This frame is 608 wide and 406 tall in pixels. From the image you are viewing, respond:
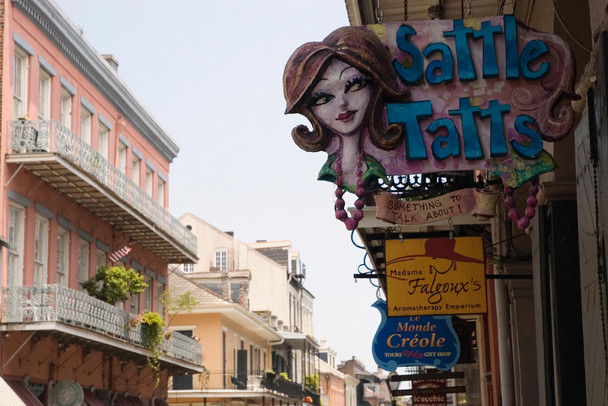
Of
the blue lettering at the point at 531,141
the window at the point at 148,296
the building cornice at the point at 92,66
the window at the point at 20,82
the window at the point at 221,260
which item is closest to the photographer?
the blue lettering at the point at 531,141

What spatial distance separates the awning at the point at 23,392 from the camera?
838 inches

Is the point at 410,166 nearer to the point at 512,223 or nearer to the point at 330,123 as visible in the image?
the point at 330,123

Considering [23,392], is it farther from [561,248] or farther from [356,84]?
[561,248]

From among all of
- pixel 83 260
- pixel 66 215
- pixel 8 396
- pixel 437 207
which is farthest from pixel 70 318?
pixel 437 207

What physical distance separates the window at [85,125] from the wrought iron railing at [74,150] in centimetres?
137

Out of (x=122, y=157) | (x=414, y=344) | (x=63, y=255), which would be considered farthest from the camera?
(x=122, y=157)

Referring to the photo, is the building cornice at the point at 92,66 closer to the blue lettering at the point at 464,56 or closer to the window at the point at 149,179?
the window at the point at 149,179

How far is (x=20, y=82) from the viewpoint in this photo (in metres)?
22.7

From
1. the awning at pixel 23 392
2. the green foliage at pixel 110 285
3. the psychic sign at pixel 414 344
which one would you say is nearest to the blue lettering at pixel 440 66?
the psychic sign at pixel 414 344

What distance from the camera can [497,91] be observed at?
6020 millimetres

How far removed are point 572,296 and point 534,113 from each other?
1.14 metres

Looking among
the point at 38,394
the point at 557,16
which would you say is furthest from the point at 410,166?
the point at 38,394

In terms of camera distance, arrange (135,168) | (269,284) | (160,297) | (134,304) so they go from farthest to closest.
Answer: (269,284) → (160,297) → (135,168) → (134,304)

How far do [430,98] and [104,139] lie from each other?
23707 mm
